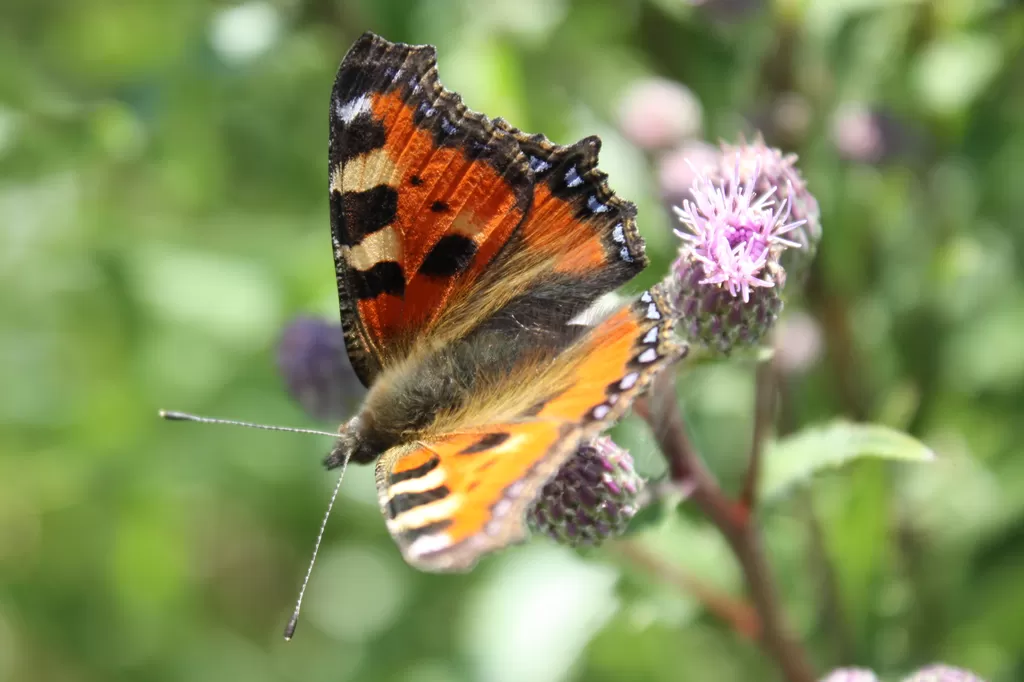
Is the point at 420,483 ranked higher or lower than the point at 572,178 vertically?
lower

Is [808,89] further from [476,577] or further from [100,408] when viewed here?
[100,408]

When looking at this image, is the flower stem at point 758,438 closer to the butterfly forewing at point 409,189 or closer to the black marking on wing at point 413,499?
the butterfly forewing at point 409,189

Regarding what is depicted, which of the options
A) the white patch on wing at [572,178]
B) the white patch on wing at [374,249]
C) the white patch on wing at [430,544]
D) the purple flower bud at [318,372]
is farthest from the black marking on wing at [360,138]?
the white patch on wing at [430,544]

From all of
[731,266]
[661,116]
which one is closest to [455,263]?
[731,266]

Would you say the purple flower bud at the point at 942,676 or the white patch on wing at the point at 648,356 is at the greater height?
the white patch on wing at the point at 648,356

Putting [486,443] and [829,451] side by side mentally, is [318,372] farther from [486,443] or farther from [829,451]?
[829,451]

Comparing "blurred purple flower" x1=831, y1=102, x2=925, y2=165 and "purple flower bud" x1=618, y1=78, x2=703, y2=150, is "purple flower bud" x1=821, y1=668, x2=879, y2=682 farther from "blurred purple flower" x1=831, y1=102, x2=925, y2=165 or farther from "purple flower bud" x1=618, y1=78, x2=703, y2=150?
"purple flower bud" x1=618, y1=78, x2=703, y2=150

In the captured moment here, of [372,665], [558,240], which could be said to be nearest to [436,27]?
[558,240]
